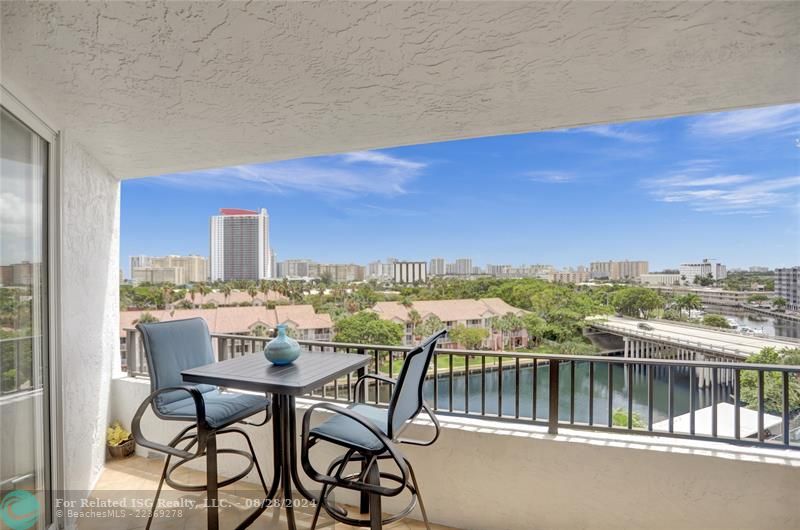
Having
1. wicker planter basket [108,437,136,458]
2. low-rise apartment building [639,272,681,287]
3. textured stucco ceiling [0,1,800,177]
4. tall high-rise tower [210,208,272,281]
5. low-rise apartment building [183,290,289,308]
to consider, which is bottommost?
wicker planter basket [108,437,136,458]

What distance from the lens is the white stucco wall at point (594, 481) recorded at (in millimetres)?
1923

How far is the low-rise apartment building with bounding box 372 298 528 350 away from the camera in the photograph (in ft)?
14.9

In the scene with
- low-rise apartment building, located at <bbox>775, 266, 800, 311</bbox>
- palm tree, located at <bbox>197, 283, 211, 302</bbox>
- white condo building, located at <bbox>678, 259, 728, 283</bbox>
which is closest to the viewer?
low-rise apartment building, located at <bbox>775, 266, 800, 311</bbox>

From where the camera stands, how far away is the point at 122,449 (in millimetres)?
3123

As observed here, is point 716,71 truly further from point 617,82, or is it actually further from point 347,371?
point 347,371

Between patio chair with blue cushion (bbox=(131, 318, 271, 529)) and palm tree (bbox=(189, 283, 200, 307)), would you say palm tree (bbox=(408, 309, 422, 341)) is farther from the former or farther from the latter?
palm tree (bbox=(189, 283, 200, 307))

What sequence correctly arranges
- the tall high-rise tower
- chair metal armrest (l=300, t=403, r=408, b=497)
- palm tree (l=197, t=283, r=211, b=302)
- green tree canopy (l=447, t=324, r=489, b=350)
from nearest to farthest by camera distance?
chair metal armrest (l=300, t=403, r=408, b=497) → green tree canopy (l=447, t=324, r=489, b=350) → palm tree (l=197, t=283, r=211, b=302) → the tall high-rise tower

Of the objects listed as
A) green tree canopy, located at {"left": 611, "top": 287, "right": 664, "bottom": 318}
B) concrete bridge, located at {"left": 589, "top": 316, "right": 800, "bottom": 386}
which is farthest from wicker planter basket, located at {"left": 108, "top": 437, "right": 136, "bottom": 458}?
green tree canopy, located at {"left": 611, "top": 287, "right": 664, "bottom": 318}

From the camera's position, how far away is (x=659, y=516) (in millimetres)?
2029

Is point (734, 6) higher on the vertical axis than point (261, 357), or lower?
higher

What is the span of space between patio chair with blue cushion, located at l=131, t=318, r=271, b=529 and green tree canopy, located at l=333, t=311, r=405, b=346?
1841mm

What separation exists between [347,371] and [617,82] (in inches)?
79.2

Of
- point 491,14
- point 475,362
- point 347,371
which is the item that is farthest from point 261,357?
point 491,14

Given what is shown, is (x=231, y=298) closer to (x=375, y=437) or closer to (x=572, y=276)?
(x=375, y=437)
